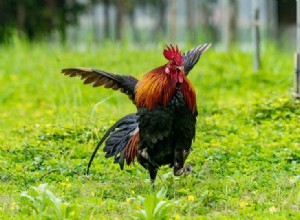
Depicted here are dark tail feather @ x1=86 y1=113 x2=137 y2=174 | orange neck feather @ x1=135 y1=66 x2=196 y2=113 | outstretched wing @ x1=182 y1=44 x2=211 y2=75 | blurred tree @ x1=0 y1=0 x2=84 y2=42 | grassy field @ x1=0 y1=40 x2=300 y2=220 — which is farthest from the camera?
blurred tree @ x1=0 y1=0 x2=84 y2=42

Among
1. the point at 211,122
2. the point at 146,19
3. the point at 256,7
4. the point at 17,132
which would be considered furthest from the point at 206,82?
the point at 146,19

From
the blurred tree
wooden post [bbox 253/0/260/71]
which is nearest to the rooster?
wooden post [bbox 253/0/260/71]

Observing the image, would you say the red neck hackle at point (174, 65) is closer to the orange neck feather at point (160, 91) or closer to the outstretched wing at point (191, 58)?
the orange neck feather at point (160, 91)

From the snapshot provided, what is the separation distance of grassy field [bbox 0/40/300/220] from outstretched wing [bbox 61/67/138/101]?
60cm

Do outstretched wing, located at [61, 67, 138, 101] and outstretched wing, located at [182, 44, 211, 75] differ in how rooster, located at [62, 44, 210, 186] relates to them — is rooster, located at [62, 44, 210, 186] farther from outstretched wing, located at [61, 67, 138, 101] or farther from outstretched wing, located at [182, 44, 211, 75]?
outstretched wing, located at [182, 44, 211, 75]

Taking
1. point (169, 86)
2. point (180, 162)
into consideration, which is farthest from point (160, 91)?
point (180, 162)

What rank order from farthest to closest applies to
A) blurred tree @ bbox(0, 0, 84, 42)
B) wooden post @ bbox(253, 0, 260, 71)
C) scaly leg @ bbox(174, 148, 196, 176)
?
1. blurred tree @ bbox(0, 0, 84, 42)
2. wooden post @ bbox(253, 0, 260, 71)
3. scaly leg @ bbox(174, 148, 196, 176)

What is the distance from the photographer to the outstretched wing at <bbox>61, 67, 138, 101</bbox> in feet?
20.0

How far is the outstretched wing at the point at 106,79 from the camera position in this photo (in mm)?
6090

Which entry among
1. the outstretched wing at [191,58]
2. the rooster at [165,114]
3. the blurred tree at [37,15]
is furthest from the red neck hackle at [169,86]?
the blurred tree at [37,15]

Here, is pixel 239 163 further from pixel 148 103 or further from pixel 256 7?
A: pixel 256 7

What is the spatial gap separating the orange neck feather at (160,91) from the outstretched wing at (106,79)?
0.37 meters

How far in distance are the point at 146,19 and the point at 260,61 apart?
60.7ft

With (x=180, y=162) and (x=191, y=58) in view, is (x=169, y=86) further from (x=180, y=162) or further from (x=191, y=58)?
(x=191, y=58)
